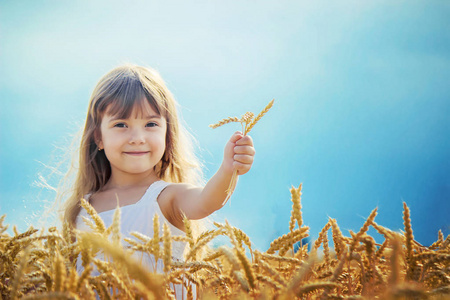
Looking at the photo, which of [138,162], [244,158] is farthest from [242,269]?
[138,162]

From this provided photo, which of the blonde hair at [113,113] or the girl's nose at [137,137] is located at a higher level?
the blonde hair at [113,113]

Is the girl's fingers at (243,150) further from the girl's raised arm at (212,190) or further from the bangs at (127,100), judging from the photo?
the bangs at (127,100)

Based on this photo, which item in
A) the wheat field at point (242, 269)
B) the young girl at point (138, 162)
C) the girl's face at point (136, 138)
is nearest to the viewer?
the wheat field at point (242, 269)

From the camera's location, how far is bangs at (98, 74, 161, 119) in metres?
2.17

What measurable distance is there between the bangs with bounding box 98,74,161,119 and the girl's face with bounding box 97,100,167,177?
19mm

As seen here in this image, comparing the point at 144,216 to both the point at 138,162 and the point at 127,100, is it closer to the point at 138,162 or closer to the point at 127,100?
the point at 138,162

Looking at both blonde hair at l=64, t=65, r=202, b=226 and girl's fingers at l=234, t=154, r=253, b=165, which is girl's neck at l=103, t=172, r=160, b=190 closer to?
blonde hair at l=64, t=65, r=202, b=226

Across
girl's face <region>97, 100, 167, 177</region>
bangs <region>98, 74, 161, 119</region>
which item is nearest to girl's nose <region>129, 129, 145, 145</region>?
girl's face <region>97, 100, 167, 177</region>

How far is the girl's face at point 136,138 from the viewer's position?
2.13 m

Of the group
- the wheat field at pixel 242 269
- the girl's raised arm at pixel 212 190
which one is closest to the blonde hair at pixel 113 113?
the girl's raised arm at pixel 212 190

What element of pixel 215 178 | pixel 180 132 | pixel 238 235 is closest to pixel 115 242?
pixel 238 235

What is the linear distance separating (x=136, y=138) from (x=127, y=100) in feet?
0.87

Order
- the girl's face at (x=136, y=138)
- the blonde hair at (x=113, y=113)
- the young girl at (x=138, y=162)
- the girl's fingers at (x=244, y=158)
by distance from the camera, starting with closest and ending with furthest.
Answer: the girl's fingers at (x=244, y=158)
the young girl at (x=138, y=162)
the girl's face at (x=136, y=138)
the blonde hair at (x=113, y=113)

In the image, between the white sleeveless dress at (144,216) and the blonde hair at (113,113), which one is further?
the blonde hair at (113,113)
